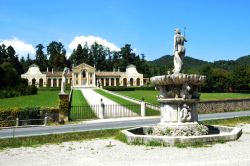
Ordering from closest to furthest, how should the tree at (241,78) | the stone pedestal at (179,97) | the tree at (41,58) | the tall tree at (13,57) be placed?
the stone pedestal at (179,97)
the tree at (241,78)
the tall tree at (13,57)
the tree at (41,58)

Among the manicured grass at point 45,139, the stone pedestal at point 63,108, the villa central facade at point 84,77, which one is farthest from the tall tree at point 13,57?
the manicured grass at point 45,139

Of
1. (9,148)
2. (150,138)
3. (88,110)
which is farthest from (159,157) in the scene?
(88,110)

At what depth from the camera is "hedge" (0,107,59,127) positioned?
24570 mm

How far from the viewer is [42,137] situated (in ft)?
53.6

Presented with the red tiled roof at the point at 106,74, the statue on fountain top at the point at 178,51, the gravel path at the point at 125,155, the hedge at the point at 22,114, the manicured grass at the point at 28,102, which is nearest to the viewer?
the gravel path at the point at 125,155

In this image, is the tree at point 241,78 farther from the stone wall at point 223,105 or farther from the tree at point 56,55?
the tree at point 56,55

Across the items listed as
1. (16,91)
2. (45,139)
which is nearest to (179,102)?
(45,139)

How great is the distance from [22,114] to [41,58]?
416 ft

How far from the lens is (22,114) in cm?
2514

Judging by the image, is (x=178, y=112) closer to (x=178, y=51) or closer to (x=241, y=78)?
(x=178, y=51)

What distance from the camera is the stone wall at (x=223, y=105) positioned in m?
35.2

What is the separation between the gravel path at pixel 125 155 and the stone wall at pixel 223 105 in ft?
73.0

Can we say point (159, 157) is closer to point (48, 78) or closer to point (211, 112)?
point (211, 112)

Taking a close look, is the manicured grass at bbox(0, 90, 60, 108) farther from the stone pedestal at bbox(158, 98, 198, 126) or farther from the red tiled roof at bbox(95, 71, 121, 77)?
the red tiled roof at bbox(95, 71, 121, 77)
